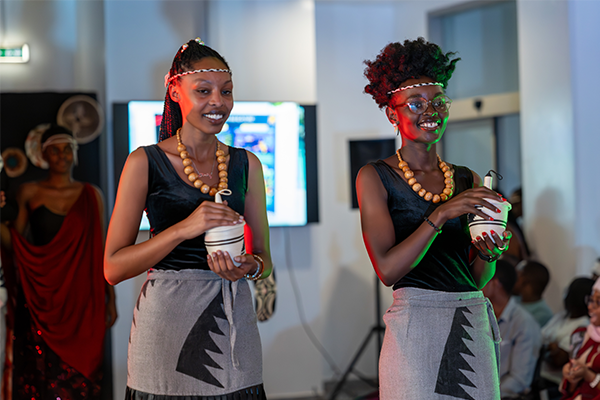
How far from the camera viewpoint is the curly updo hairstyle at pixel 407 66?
1694 millimetres

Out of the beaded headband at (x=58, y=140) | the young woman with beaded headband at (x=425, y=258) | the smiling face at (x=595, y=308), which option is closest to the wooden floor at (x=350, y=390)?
the smiling face at (x=595, y=308)

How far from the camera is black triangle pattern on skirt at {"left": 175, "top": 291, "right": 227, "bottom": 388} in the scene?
1458 mm

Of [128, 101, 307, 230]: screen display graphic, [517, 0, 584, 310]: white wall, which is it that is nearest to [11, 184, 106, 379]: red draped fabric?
[128, 101, 307, 230]: screen display graphic

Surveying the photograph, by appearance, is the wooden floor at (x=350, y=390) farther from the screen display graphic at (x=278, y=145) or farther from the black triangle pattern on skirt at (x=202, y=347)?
the black triangle pattern on skirt at (x=202, y=347)

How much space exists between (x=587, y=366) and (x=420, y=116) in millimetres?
1943

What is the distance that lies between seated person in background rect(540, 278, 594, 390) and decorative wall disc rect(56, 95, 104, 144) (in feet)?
10.3

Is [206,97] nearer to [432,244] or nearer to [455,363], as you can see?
[432,244]

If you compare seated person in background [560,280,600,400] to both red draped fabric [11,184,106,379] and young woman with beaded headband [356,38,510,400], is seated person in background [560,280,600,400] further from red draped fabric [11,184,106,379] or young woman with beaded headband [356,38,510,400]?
red draped fabric [11,184,106,379]

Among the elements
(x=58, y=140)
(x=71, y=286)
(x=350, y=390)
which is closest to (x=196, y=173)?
(x=71, y=286)

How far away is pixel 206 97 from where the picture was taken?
152 cm

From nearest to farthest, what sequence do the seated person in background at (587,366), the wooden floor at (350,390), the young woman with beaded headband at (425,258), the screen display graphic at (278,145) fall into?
1. the young woman with beaded headband at (425,258)
2. the seated person in background at (587,366)
3. the screen display graphic at (278,145)
4. the wooden floor at (350,390)

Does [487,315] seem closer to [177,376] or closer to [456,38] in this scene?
[177,376]

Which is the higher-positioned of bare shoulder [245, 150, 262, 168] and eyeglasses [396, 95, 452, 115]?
eyeglasses [396, 95, 452, 115]

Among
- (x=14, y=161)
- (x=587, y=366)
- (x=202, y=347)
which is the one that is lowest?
(x=587, y=366)
